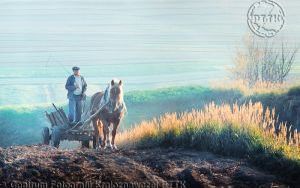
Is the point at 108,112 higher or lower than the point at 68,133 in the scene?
higher

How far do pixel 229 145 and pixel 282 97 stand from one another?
518cm

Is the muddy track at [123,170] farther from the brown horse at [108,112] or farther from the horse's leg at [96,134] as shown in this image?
the horse's leg at [96,134]

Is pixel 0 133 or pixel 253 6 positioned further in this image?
pixel 0 133

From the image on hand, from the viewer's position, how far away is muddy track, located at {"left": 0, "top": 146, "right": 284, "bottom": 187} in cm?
856

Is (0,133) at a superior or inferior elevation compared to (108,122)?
inferior

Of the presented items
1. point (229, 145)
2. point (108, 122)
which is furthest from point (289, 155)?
point (108, 122)

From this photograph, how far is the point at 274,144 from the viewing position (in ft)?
35.0

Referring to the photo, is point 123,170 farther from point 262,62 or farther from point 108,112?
point 262,62

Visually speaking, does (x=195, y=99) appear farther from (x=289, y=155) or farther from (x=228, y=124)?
(x=289, y=155)

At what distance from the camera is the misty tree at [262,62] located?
21.2 meters

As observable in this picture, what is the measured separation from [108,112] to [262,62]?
1034cm

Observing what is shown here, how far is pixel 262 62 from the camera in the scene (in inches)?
865

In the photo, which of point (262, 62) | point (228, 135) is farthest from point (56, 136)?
point (262, 62)

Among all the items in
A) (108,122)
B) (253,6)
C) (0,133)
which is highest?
(253,6)
